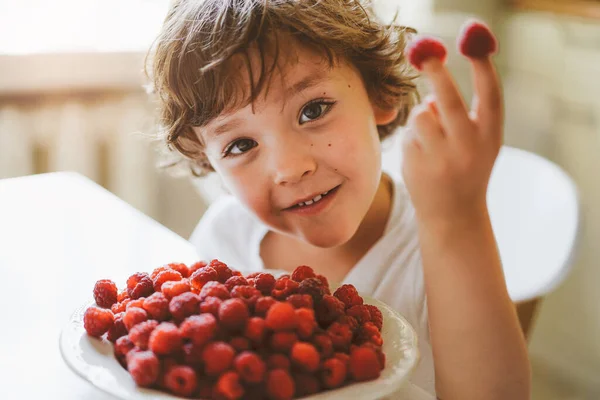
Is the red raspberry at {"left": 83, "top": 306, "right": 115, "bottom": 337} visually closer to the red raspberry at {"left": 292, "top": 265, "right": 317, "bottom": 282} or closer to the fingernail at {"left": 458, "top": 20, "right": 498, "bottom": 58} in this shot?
the red raspberry at {"left": 292, "top": 265, "right": 317, "bottom": 282}

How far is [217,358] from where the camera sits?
46cm

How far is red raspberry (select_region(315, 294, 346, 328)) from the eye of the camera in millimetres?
524

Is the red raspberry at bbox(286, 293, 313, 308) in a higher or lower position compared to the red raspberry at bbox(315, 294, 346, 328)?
higher

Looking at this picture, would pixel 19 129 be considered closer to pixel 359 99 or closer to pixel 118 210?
pixel 118 210

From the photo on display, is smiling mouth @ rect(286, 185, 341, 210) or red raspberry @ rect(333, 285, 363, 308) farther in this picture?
smiling mouth @ rect(286, 185, 341, 210)

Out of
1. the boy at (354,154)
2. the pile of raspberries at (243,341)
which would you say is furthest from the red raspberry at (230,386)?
the boy at (354,154)

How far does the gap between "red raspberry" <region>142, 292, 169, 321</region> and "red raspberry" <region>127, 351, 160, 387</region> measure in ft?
0.15

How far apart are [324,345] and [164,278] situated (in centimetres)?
18

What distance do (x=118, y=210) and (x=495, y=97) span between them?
2.65 ft

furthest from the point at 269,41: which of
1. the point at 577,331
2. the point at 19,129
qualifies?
the point at 577,331

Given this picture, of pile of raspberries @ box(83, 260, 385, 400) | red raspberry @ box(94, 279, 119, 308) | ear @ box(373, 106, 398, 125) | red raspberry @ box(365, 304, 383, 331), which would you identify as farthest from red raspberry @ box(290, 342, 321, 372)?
ear @ box(373, 106, 398, 125)

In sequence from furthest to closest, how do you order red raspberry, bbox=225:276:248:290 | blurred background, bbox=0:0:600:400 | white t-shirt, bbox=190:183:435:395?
blurred background, bbox=0:0:600:400 → white t-shirt, bbox=190:183:435:395 → red raspberry, bbox=225:276:248:290

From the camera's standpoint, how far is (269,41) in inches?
30.6

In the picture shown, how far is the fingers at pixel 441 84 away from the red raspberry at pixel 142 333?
0.87 ft
